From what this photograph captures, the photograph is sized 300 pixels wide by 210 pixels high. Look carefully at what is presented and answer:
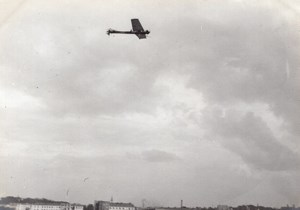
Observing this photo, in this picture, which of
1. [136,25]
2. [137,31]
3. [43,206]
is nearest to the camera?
[136,25]

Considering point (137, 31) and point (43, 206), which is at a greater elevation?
point (137, 31)

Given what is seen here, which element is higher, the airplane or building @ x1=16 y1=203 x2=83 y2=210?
the airplane

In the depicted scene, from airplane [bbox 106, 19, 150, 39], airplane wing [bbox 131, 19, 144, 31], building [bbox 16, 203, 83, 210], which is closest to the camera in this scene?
airplane wing [bbox 131, 19, 144, 31]

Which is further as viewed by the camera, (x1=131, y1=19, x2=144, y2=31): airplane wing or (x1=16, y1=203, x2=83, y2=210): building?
(x1=16, y1=203, x2=83, y2=210): building

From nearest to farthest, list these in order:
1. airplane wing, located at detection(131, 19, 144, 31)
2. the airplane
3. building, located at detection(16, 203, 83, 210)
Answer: airplane wing, located at detection(131, 19, 144, 31) → the airplane → building, located at detection(16, 203, 83, 210)

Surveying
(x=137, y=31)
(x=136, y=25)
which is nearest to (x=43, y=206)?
(x=137, y=31)

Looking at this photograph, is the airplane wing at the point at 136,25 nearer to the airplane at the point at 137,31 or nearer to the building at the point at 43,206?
the airplane at the point at 137,31

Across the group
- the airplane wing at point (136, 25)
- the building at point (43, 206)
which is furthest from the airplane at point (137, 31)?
the building at point (43, 206)

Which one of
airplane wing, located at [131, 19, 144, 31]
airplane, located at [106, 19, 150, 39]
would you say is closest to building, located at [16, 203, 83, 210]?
airplane, located at [106, 19, 150, 39]

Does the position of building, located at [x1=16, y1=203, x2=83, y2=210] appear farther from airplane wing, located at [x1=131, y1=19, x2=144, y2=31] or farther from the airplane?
airplane wing, located at [x1=131, y1=19, x2=144, y2=31]

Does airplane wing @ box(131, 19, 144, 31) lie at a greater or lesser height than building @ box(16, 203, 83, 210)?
greater

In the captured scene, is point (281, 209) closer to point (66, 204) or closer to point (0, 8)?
point (66, 204)

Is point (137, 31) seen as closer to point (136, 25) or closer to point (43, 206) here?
point (136, 25)
